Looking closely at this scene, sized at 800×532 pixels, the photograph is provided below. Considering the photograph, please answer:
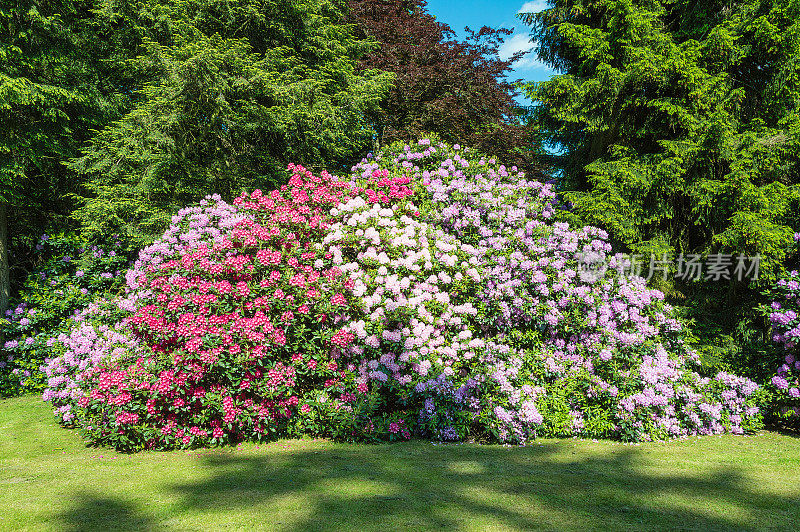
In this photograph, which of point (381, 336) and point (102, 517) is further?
point (381, 336)

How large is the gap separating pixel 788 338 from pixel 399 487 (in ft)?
19.5

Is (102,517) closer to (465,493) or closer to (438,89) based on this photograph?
(465,493)

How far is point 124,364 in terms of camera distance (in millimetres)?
5176

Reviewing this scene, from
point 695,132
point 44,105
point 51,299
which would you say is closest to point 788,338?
point 695,132

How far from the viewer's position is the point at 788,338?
6.65 m

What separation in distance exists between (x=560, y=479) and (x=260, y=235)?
153 inches

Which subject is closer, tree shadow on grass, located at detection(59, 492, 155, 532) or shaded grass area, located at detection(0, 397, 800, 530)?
tree shadow on grass, located at detection(59, 492, 155, 532)

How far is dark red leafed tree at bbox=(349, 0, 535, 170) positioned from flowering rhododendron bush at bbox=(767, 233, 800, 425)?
5.53 metres

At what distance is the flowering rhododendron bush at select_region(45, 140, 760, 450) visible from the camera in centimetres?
505

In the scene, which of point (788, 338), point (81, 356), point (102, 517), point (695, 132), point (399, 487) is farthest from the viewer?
point (695, 132)

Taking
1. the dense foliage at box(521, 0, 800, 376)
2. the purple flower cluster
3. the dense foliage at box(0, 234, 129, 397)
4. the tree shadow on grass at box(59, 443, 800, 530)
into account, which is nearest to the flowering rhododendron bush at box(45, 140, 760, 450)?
the purple flower cluster

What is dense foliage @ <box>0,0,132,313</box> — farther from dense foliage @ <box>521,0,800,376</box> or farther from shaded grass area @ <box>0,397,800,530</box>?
dense foliage @ <box>521,0,800,376</box>

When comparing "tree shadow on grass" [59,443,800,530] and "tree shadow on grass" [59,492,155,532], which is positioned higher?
"tree shadow on grass" [59,443,800,530]

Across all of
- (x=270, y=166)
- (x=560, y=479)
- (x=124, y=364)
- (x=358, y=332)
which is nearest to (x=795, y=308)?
(x=560, y=479)
